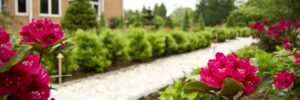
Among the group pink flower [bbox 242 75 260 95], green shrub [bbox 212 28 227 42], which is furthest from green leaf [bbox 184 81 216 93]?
green shrub [bbox 212 28 227 42]

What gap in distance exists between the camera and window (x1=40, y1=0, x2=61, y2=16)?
54.4 feet

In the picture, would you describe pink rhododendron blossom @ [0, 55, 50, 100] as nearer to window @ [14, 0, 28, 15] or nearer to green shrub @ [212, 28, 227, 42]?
window @ [14, 0, 28, 15]

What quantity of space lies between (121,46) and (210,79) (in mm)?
6621

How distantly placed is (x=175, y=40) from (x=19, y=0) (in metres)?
8.14

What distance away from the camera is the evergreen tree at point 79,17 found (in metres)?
12.3

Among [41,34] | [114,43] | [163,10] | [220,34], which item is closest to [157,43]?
[114,43]

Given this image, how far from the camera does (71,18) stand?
1244cm

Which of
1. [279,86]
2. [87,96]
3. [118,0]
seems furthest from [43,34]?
[118,0]

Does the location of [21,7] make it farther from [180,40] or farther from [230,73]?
[230,73]

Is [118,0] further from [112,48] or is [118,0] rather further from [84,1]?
[112,48]

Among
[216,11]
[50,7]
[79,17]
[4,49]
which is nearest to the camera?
[4,49]

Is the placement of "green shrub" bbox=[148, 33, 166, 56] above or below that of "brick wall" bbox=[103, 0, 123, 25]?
below

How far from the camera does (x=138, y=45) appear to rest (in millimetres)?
9102

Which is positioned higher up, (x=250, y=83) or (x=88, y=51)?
(x=250, y=83)
